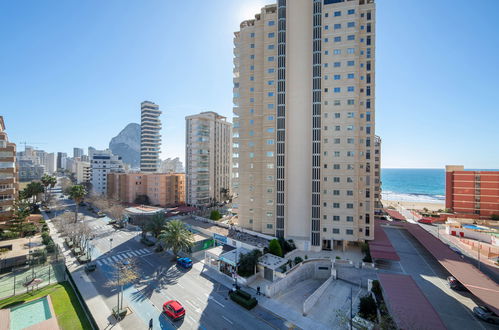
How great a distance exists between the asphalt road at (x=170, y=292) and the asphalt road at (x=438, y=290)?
20.6m

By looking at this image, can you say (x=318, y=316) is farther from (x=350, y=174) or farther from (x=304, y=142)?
(x=304, y=142)

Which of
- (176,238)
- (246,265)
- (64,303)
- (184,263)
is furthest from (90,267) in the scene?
(246,265)

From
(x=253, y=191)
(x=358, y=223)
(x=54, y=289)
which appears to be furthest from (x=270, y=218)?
(x=54, y=289)

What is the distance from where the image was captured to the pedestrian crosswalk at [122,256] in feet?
124

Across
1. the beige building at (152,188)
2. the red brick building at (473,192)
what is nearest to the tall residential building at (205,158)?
the beige building at (152,188)

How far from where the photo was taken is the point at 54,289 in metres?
29.5

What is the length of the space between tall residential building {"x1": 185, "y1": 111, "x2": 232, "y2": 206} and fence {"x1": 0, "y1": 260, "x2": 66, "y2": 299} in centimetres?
4821

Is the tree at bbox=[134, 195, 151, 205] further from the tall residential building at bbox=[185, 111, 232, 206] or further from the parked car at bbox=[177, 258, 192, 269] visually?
the parked car at bbox=[177, 258, 192, 269]

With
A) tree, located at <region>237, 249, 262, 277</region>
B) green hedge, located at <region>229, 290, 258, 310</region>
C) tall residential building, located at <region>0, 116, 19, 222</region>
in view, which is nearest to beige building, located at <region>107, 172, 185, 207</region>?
tall residential building, located at <region>0, 116, 19, 222</region>

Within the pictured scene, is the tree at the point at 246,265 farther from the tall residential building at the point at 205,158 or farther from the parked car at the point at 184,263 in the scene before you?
the tall residential building at the point at 205,158

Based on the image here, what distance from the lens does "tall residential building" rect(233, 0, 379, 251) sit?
4216 cm

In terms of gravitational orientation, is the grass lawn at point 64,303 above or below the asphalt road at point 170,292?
above

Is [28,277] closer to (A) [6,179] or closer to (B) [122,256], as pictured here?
(B) [122,256]

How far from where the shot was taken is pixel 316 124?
1686 inches
